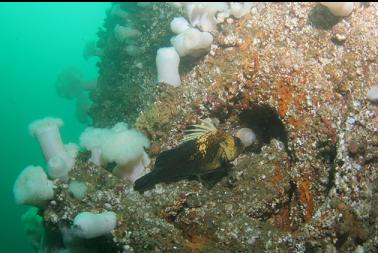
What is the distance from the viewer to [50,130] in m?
4.02

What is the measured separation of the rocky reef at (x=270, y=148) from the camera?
272 cm

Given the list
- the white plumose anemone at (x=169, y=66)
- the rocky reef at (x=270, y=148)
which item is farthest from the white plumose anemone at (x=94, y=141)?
the white plumose anemone at (x=169, y=66)

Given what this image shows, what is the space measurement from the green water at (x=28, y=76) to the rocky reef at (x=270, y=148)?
8.26 meters

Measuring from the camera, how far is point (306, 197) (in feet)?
10.2

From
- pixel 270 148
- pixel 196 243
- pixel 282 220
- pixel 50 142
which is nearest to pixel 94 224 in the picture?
pixel 196 243

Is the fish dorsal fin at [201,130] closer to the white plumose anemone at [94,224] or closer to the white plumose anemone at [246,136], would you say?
the white plumose anemone at [246,136]

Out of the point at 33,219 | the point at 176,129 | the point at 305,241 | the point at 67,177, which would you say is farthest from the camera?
the point at 33,219

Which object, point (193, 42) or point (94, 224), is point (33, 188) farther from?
point (193, 42)

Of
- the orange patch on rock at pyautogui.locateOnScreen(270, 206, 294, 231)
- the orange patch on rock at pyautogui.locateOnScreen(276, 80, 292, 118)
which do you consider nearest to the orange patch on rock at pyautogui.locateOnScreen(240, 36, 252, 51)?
the orange patch on rock at pyautogui.locateOnScreen(276, 80, 292, 118)

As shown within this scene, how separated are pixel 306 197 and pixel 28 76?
7677 centimetres

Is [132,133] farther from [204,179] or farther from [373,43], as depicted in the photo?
[373,43]

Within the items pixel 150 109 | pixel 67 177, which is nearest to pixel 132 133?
pixel 150 109

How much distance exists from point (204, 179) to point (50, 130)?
76.6 inches

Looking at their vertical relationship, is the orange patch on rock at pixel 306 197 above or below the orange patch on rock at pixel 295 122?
below
